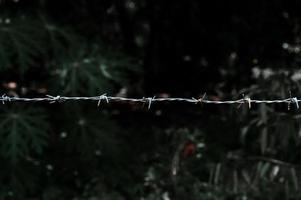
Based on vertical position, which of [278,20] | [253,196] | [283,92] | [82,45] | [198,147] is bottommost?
[253,196]

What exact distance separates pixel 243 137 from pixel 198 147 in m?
0.39

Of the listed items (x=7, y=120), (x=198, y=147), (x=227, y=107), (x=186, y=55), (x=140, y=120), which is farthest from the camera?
(x=186, y=55)

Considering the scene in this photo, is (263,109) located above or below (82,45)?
below

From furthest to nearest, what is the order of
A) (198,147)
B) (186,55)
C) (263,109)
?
(186,55)
(198,147)
(263,109)

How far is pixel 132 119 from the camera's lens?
605 cm

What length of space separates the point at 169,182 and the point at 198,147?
1.27 ft

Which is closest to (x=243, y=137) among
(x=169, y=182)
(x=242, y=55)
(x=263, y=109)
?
(x=263, y=109)

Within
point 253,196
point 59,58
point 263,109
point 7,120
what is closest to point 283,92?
point 263,109

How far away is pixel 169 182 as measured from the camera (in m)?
4.92

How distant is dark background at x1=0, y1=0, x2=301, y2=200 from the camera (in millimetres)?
4633

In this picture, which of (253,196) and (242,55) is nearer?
(253,196)

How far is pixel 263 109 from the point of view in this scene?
479cm

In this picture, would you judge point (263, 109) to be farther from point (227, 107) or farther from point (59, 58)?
point (59, 58)

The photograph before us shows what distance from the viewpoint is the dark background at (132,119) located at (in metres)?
4.63
